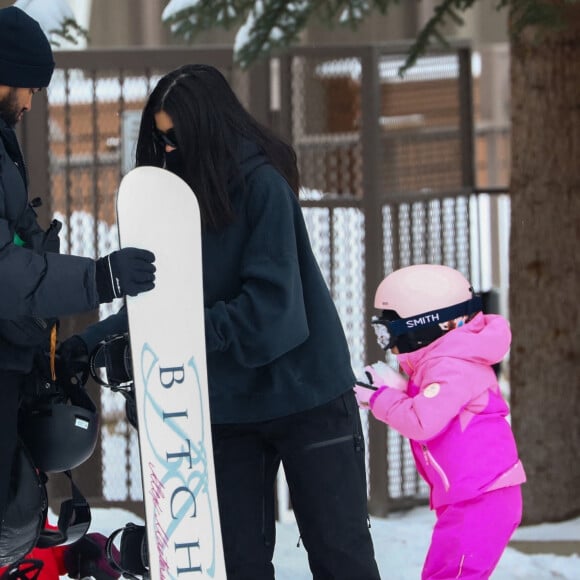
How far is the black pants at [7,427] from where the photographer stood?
2.92 metres

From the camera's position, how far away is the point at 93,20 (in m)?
7.22

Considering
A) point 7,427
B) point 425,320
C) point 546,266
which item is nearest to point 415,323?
point 425,320

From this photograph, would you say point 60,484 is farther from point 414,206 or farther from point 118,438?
point 414,206

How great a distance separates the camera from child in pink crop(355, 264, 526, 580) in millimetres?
3312

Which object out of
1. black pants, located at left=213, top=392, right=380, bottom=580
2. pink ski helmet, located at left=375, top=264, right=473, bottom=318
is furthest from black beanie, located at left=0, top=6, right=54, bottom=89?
pink ski helmet, located at left=375, top=264, right=473, bottom=318

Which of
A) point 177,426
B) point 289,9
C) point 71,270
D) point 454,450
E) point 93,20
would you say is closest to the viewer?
point 71,270

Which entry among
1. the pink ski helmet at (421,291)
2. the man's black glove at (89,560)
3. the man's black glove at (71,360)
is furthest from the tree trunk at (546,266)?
the man's black glove at (71,360)

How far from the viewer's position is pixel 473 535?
332 cm

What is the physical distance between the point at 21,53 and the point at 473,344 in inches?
54.3

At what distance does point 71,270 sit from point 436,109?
147 inches

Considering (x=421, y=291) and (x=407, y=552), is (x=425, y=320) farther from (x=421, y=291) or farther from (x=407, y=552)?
(x=407, y=552)

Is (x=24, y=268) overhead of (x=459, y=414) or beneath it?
overhead

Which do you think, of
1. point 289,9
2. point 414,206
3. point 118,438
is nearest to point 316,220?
point 414,206

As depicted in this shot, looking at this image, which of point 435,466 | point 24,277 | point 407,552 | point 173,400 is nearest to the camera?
point 24,277
